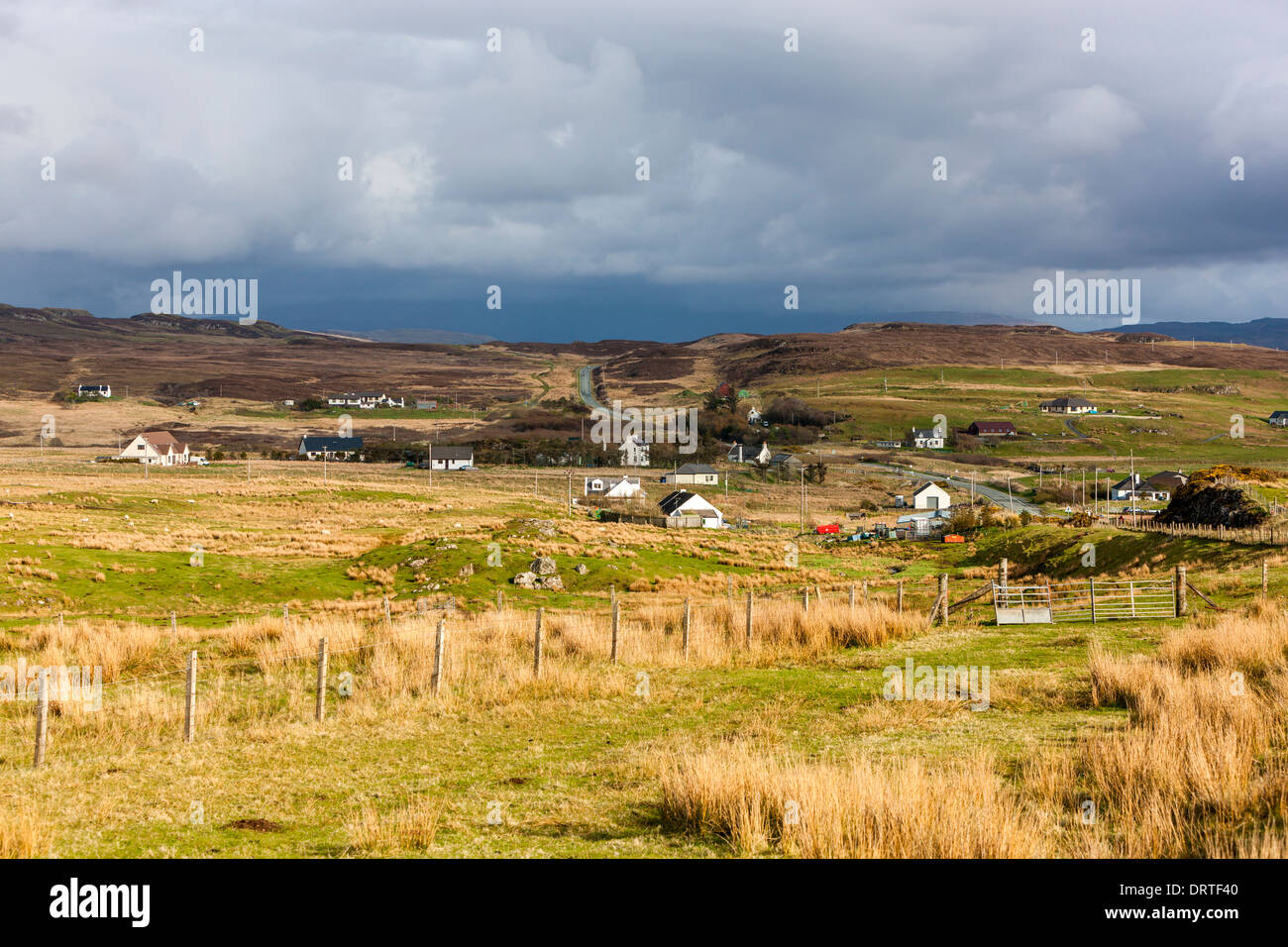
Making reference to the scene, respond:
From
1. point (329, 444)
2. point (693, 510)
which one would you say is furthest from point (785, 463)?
point (329, 444)

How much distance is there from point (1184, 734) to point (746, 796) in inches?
214

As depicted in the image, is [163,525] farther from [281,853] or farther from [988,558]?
[281,853]

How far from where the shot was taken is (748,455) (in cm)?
15350

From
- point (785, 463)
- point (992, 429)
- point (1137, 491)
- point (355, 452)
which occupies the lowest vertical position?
point (1137, 491)

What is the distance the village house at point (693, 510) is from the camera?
89.8 metres

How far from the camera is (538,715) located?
16.7 metres

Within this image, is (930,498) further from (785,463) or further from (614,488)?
(785,463)

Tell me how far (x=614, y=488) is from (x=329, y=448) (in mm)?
64340

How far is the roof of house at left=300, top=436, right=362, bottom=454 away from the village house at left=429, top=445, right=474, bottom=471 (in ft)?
67.5

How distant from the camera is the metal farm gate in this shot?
89.9ft

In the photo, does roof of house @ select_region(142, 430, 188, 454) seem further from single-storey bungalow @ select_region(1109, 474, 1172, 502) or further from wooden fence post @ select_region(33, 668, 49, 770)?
wooden fence post @ select_region(33, 668, 49, 770)

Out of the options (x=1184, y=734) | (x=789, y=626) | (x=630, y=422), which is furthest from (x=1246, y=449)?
(x=1184, y=734)
